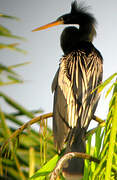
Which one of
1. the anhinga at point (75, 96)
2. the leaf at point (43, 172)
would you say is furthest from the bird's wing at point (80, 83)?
the leaf at point (43, 172)

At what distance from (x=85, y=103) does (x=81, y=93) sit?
78mm

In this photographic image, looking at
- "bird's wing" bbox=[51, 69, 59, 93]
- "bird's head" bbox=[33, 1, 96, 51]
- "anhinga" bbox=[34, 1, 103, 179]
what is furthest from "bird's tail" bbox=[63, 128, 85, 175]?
"bird's head" bbox=[33, 1, 96, 51]

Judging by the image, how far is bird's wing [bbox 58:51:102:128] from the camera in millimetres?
1405

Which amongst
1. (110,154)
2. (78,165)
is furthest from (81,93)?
(110,154)

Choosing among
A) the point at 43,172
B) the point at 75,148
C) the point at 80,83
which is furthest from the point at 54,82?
the point at 43,172

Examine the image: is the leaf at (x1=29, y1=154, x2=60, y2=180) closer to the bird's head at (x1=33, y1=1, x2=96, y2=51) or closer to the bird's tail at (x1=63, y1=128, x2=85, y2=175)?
the bird's tail at (x1=63, y1=128, x2=85, y2=175)

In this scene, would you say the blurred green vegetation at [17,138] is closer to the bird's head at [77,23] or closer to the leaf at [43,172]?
the leaf at [43,172]

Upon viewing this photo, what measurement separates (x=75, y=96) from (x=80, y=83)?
101 millimetres

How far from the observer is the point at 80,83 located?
154 cm

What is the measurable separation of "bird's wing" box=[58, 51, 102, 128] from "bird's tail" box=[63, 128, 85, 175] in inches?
1.7

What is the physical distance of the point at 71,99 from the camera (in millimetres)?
1478

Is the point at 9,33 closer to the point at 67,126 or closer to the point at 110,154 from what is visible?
the point at 67,126

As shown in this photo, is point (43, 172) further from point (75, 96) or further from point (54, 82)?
point (54, 82)

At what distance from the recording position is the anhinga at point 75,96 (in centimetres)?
134
